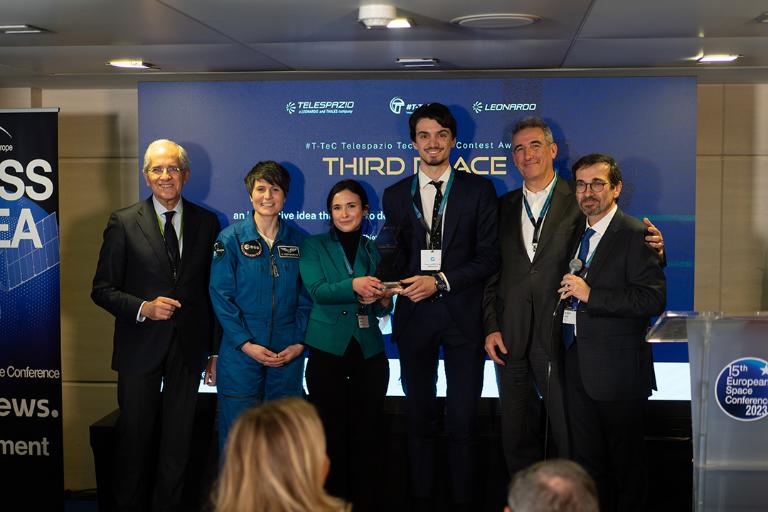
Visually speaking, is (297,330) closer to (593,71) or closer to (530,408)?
(530,408)

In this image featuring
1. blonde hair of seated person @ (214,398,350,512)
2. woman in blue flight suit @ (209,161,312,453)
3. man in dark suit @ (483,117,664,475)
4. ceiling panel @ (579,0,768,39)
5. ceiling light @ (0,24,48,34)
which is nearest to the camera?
blonde hair of seated person @ (214,398,350,512)

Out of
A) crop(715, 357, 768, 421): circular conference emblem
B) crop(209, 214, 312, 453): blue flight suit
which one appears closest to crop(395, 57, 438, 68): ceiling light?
crop(209, 214, 312, 453): blue flight suit

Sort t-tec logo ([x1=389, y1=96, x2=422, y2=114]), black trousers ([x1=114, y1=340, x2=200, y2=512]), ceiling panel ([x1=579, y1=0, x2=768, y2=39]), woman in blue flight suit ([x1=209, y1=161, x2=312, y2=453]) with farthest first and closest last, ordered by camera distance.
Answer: t-tec logo ([x1=389, y1=96, x2=422, y2=114]) < black trousers ([x1=114, y1=340, x2=200, y2=512]) < woman in blue flight suit ([x1=209, y1=161, x2=312, y2=453]) < ceiling panel ([x1=579, y1=0, x2=768, y2=39])

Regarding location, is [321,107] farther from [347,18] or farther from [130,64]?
[347,18]

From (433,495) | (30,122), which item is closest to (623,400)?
(433,495)

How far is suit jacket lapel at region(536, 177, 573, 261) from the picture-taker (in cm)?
455

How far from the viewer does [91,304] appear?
655 cm

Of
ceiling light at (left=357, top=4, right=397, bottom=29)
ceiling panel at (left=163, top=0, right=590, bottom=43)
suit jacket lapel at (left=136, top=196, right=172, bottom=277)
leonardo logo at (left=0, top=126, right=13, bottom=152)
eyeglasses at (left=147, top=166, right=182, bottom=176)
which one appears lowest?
suit jacket lapel at (left=136, top=196, right=172, bottom=277)

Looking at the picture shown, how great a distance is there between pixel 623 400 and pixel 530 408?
499mm

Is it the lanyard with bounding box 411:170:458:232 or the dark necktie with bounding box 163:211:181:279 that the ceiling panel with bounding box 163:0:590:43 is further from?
the dark necktie with bounding box 163:211:181:279

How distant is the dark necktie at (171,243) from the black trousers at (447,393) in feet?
4.03

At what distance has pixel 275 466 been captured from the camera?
A: 82.7 inches

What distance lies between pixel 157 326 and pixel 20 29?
5.18 ft

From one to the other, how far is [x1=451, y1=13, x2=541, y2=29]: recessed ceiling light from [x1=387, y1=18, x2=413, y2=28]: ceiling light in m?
0.20
